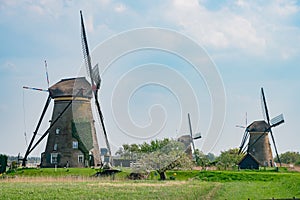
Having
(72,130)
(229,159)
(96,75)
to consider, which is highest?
(96,75)

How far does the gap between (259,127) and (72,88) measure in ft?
77.5

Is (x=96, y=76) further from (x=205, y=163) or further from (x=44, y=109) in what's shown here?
(x=205, y=163)

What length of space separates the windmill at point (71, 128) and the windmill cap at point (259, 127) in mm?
20121

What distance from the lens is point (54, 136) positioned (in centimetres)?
5047

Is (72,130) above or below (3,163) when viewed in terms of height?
above

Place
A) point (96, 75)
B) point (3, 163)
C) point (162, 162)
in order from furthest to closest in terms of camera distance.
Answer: point (3, 163)
point (96, 75)
point (162, 162)

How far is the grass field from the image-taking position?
928 inches

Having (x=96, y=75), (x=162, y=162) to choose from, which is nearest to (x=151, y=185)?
(x=162, y=162)

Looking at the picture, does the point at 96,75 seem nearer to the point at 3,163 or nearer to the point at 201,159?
the point at 3,163

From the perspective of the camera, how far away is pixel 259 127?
61156 mm

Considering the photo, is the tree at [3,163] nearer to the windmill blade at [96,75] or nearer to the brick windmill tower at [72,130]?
the brick windmill tower at [72,130]

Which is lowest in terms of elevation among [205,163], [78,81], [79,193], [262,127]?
[79,193]

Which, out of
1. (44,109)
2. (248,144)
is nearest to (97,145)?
(44,109)

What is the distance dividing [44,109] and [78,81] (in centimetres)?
429
